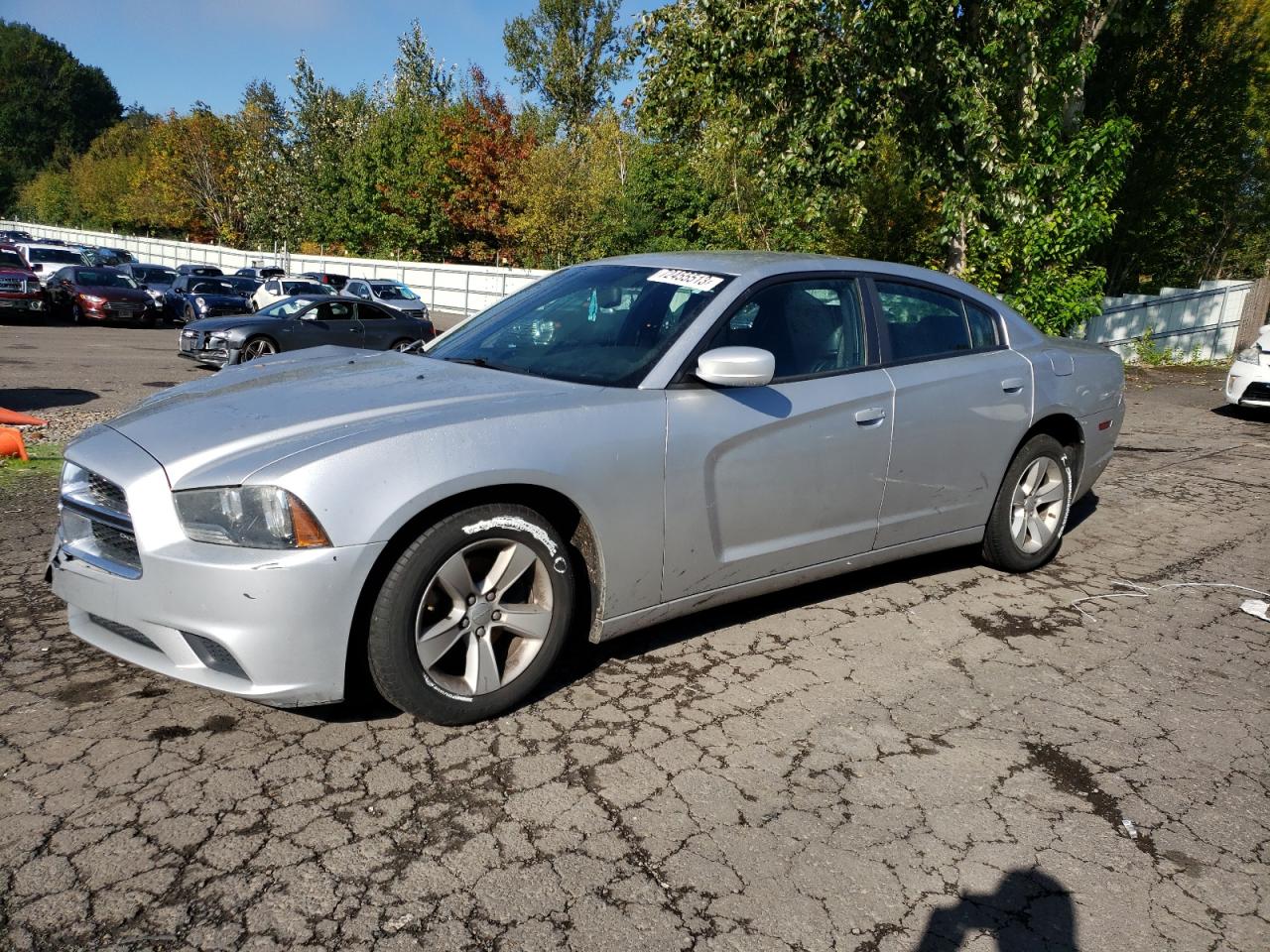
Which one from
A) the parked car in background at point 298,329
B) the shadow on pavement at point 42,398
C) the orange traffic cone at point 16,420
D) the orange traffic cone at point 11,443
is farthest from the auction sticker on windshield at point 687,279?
the parked car in background at point 298,329

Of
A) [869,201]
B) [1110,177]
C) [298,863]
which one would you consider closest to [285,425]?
[298,863]

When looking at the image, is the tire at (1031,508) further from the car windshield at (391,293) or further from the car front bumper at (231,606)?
the car windshield at (391,293)

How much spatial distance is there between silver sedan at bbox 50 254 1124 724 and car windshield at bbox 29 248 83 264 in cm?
3279

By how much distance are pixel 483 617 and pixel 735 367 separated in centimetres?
128

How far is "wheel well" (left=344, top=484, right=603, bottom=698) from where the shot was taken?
121 inches

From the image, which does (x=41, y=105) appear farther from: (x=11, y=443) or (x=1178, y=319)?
(x=11, y=443)

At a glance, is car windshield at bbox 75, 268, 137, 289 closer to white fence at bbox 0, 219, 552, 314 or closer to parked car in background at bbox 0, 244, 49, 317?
parked car in background at bbox 0, 244, 49, 317

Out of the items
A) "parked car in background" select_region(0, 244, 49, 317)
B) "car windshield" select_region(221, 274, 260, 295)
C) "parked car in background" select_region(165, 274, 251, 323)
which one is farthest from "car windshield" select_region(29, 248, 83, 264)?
"parked car in background" select_region(0, 244, 49, 317)

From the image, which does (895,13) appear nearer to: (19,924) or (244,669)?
(244,669)

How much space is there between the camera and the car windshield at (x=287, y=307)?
16.7 m

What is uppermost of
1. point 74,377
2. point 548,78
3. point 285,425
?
point 548,78

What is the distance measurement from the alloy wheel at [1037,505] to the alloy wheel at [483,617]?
2.88 metres

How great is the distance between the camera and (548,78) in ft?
187

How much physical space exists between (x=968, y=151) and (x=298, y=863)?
14241mm
